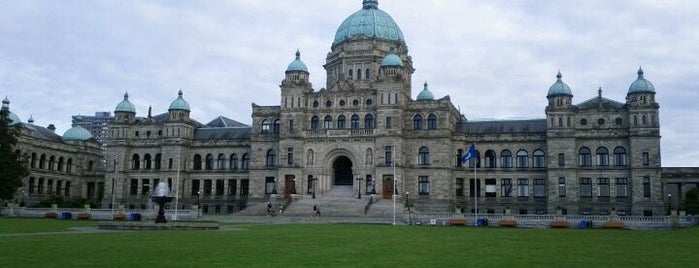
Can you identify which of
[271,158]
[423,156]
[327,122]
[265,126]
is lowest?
[271,158]

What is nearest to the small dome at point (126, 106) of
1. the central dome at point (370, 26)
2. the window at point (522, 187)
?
the central dome at point (370, 26)

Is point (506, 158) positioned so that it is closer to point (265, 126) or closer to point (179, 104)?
point (265, 126)

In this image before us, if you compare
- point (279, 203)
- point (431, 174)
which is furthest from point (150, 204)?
point (431, 174)

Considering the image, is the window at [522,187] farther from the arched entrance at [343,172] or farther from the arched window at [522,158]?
the arched entrance at [343,172]

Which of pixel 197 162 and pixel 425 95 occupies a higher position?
pixel 425 95

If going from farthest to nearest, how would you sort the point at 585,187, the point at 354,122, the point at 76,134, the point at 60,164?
the point at 76,134, the point at 60,164, the point at 354,122, the point at 585,187

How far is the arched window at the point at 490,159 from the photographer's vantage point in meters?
90.6

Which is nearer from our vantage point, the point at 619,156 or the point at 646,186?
the point at 646,186

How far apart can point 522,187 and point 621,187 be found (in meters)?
11.7

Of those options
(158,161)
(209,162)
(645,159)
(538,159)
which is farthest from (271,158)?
(645,159)

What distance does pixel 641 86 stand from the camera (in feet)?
271

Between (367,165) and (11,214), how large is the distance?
133 ft

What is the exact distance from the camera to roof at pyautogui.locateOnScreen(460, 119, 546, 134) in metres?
91.2

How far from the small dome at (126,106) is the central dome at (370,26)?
1244 inches
